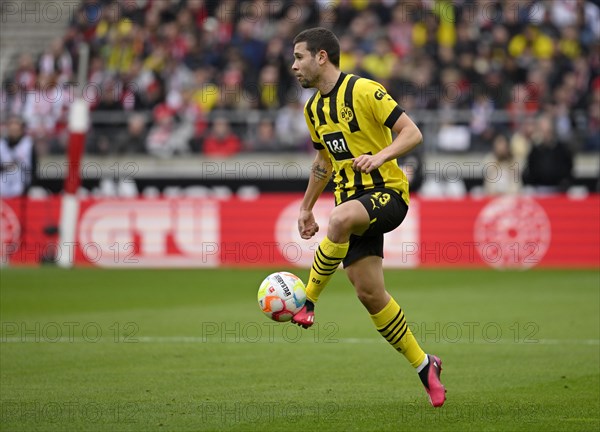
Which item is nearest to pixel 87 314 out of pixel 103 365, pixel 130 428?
pixel 103 365

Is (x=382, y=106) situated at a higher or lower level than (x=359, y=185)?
higher

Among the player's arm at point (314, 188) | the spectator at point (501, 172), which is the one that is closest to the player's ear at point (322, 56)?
the player's arm at point (314, 188)

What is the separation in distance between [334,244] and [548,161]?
13451mm

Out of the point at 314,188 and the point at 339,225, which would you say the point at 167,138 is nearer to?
the point at 314,188

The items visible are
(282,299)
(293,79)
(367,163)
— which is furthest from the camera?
(293,79)

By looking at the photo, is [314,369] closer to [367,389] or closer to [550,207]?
[367,389]

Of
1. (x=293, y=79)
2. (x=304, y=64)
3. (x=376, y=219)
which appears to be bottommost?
(x=376, y=219)

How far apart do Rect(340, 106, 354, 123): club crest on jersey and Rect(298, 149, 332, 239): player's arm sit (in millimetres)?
515

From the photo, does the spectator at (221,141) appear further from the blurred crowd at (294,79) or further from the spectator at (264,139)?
the spectator at (264,139)

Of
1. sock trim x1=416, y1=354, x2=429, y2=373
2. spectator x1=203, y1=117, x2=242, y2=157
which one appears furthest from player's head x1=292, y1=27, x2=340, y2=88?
spectator x1=203, y1=117, x2=242, y2=157

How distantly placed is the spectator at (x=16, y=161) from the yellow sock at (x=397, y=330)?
45.3ft

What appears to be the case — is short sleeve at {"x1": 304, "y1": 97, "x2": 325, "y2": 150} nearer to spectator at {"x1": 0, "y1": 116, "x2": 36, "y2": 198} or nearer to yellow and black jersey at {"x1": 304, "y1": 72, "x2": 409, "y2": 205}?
yellow and black jersey at {"x1": 304, "y1": 72, "x2": 409, "y2": 205}

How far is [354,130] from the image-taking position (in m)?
7.35

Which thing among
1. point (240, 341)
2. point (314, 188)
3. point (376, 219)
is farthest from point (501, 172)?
point (376, 219)
